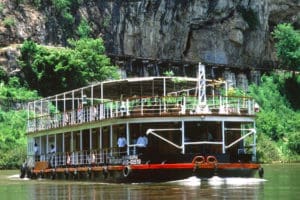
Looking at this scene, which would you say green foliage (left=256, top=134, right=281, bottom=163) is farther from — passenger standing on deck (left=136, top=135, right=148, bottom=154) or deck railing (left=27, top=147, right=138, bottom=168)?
passenger standing on deck (left=136, top=135, right=148, bottom=154)

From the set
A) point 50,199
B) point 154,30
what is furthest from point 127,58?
point 50,199

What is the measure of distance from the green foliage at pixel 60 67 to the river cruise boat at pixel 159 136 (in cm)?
3015

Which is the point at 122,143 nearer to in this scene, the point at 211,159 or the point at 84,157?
the point at 211,159

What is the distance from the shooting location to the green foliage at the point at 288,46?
A: 87312 millimetres

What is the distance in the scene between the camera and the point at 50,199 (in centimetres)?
2194

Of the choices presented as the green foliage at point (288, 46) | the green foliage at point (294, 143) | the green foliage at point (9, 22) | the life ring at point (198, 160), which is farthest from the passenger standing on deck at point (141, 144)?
the green foliage at point (288, 46)

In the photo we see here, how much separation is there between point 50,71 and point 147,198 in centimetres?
4693

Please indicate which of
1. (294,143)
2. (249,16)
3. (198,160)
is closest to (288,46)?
(249,16)

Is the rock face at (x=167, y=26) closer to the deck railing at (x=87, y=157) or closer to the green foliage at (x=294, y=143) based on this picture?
the green foliage at (x=294, y=143)

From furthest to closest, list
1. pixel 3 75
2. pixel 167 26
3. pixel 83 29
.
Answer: pixel 167 26
pixel 83 29
pixel 3 75

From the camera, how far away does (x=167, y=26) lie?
84438 millimetres

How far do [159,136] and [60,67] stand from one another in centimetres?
3620

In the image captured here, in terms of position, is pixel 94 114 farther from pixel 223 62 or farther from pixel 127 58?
pixel 223 62

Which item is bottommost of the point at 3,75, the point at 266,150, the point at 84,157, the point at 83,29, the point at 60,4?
the point at 84,157
